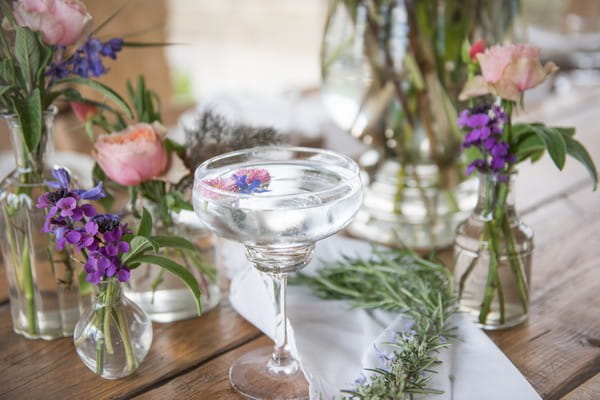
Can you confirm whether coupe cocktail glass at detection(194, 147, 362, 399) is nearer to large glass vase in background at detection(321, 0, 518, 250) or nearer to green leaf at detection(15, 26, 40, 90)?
green leaf at detection(15, 26, 40, 90)

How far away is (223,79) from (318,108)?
9.95ft

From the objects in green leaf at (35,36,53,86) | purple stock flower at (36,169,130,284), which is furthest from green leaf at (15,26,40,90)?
purple stock flower at (36,169,130,284)

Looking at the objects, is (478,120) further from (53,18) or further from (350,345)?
(53,18)

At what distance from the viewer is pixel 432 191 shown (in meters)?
1.05

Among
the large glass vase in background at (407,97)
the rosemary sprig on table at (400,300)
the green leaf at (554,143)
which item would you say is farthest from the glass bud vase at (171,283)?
the green leaf at (554,143)

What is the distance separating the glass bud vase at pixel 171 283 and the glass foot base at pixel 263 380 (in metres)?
0.11

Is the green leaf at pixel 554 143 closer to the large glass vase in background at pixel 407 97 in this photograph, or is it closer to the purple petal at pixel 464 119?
the purple petal at pixel 464 119

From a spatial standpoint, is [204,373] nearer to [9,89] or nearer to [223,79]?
[9,89]

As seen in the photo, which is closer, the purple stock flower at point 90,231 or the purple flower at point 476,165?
the purple stock flower at point 90,231

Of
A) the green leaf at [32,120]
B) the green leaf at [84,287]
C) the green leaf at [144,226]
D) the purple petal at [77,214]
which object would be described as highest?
the green leaf at [32,120]

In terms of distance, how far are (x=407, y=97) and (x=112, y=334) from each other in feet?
1.72

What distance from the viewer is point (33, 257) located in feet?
2.46

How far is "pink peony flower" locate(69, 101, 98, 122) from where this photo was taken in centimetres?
79

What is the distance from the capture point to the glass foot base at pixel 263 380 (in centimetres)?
67
